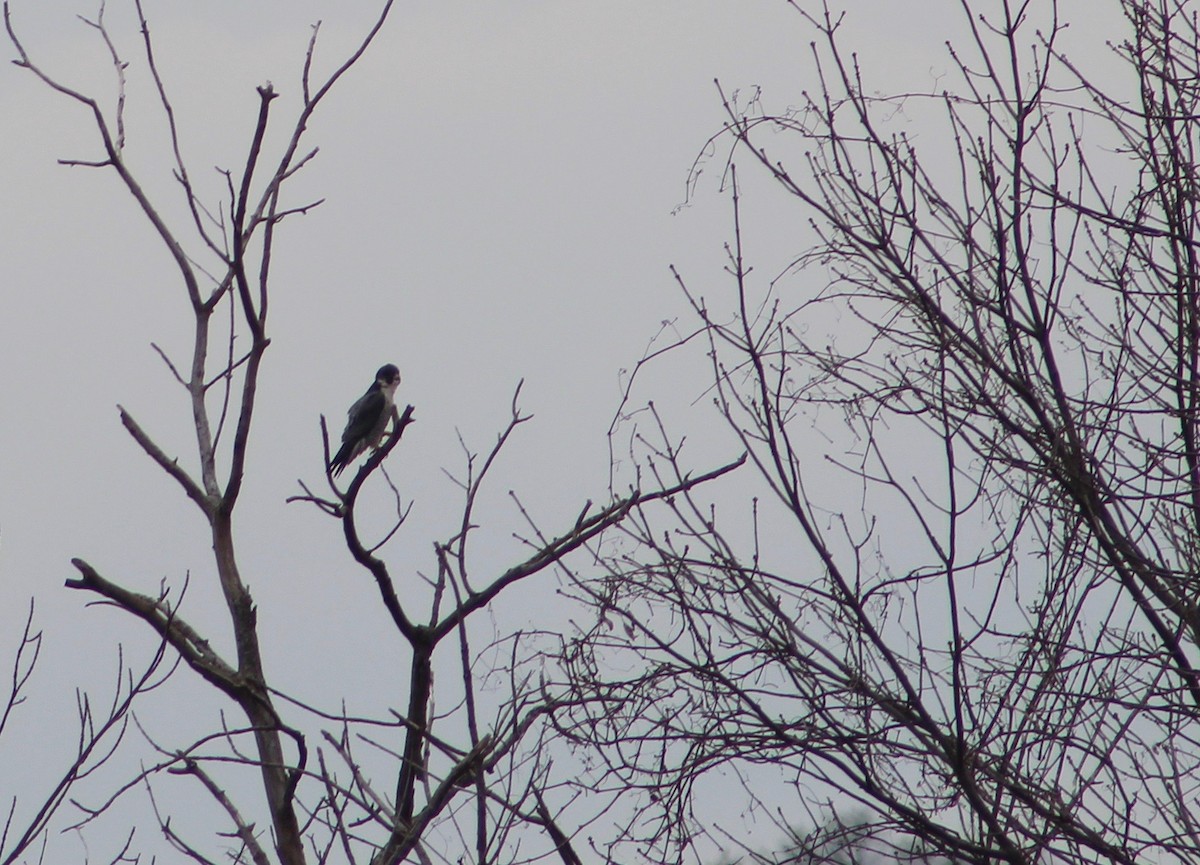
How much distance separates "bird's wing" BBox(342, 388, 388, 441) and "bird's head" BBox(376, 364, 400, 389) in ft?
1.58

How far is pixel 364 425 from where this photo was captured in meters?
10.7

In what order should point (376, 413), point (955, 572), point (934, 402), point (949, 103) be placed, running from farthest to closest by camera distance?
point (376, 413)
point (949, 103)
point (934, 402)
point (955, 572)

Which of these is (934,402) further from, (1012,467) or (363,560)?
(363,560)

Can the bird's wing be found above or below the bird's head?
below

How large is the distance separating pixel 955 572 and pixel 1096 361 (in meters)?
1.09

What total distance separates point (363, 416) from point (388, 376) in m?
0.96

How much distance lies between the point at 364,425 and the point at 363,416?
0.09 meters

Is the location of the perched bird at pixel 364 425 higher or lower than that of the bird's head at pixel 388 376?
lower

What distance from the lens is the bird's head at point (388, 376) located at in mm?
A: 11609

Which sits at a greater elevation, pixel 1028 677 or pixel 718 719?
pixel 718 719

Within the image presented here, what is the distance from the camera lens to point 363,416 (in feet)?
35.4

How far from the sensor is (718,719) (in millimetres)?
4121

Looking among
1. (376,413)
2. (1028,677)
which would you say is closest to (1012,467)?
(1028,677)

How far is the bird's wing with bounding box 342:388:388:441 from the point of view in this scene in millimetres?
10703
